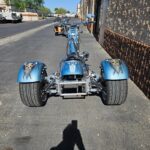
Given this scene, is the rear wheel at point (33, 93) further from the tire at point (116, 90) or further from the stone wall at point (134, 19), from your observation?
the stone wall at point (134, 19)

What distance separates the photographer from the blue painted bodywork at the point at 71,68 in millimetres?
5219

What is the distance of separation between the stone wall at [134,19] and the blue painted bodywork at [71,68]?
238 centimetres

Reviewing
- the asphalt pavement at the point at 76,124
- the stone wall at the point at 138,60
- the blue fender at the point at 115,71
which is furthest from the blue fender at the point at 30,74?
the stone wall at the point at 138,60

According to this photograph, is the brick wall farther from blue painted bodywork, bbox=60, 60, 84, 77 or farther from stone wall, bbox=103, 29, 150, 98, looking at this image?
blue painted bodywork, bbox=60, 60, 84, 77

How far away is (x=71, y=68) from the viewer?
5.28 m

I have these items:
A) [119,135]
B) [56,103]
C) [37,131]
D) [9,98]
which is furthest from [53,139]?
[9,98]

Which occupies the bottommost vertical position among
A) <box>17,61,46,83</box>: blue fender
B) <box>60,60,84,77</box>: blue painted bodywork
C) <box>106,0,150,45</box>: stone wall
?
<box>17,61,46,83</box>: blue fender

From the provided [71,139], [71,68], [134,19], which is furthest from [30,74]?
[134,19]

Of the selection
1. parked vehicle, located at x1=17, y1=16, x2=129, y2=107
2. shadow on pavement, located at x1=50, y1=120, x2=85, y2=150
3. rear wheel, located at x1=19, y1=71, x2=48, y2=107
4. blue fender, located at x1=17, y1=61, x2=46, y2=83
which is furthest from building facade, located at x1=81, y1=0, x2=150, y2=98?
blue fender, located at x1=17, y1=61, x2=46, y2=83

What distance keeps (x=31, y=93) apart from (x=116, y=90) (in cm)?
166

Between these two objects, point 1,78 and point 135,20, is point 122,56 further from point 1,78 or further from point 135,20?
point 1,78

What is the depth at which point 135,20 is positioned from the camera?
8.48 m

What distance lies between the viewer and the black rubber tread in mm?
5363

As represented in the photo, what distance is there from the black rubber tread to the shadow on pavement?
96 cm
